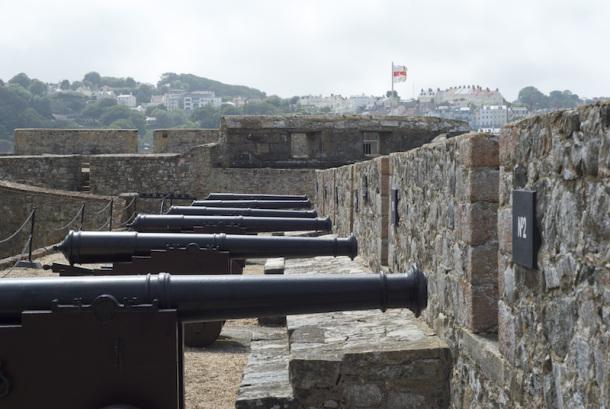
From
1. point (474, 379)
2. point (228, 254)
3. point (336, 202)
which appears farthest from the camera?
point (336, 202)

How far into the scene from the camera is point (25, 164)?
944 inches

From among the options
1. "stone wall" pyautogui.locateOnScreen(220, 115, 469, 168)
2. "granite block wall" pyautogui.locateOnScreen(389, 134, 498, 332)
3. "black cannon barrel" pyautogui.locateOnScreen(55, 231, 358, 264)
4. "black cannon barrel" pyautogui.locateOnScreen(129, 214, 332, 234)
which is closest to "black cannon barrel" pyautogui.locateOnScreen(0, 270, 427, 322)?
"granite block wall" pyautogui.locateOnScreen(389, 134, 498, 332)

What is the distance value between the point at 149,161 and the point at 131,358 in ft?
68.3

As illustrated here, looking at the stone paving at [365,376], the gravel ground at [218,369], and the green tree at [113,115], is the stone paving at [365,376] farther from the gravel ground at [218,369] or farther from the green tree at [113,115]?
the green tree at [113,115]

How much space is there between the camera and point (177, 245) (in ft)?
22.3

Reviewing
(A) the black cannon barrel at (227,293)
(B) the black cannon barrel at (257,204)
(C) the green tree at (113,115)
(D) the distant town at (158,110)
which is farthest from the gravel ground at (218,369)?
(C) the green tree at (113,115)

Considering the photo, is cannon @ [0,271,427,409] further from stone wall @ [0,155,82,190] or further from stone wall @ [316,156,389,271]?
stone wall @ [0,155,82,190]

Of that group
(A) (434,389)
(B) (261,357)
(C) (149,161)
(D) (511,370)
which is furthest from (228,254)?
(C) (149,161)

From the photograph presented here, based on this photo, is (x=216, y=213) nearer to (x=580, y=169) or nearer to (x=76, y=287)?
(x=76, y=287)

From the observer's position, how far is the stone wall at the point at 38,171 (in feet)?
78.5

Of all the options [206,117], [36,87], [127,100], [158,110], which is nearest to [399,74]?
[206,117]

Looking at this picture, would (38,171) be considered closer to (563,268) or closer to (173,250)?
(173,250)

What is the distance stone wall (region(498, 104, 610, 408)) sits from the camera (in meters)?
2.66

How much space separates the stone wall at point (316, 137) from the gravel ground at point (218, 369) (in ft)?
52.2
